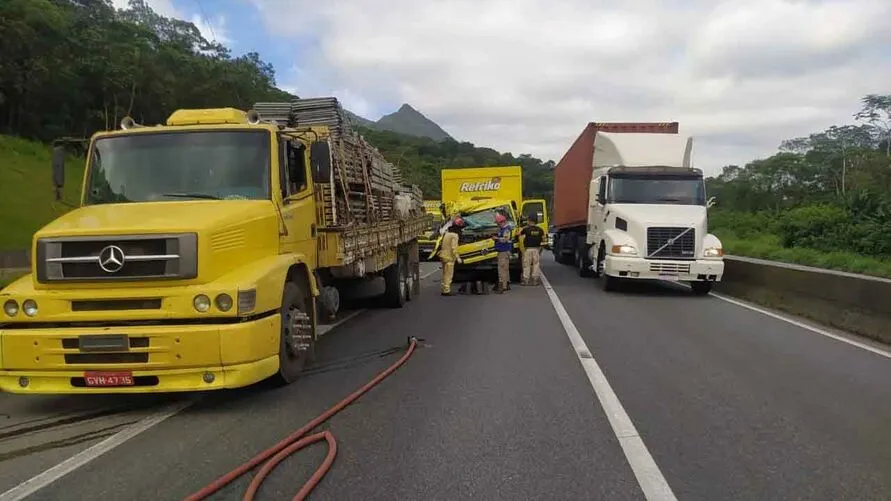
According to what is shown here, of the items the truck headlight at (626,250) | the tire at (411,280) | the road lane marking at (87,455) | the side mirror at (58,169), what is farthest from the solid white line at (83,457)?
the truck headlight at (626,250)

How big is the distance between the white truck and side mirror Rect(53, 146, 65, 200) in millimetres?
10379

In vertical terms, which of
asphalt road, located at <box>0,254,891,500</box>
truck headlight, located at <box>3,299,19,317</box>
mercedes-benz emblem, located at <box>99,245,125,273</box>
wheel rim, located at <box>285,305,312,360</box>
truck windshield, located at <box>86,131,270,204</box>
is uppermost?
truck windshield, located at <box>86,131,270,204</box>

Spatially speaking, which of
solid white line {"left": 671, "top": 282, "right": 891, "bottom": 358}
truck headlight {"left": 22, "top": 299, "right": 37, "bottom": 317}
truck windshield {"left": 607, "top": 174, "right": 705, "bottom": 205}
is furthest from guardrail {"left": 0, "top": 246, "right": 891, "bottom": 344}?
truck headlight {"left": 22, "top": 299, "right": 37, "bottom": 317}

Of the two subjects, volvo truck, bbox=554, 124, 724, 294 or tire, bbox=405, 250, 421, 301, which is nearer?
tire, bbox=405, 250, 421, 301

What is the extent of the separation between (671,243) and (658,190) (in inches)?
68.2

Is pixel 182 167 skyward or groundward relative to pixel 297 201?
skyward

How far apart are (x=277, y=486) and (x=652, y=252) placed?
1162cm

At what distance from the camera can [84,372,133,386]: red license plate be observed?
5.85 m

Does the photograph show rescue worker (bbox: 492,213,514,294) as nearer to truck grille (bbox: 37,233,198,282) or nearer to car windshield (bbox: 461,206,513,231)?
car windshield (bbox: 461,206,513,231)

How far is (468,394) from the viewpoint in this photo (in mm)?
6617

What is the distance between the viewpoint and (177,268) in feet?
19.4

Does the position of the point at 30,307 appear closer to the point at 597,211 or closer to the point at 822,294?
the point at 822,294

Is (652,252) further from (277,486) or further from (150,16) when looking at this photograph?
(150,16)

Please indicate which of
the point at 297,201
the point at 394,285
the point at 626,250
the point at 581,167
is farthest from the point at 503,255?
the point at 297,201
